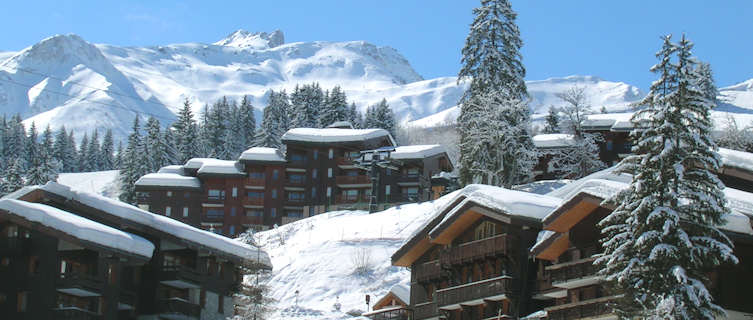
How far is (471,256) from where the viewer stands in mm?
41062

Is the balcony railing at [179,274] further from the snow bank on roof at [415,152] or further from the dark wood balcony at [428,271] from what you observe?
the snow bank on roof at [415,152]

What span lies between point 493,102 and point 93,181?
320 feet

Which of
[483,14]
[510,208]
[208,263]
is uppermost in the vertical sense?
[483,14]

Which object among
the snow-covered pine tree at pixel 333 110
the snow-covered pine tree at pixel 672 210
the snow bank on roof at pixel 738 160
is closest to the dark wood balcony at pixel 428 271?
the snow bank on roof at pixel 738 160

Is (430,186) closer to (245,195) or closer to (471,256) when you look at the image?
(245,195)

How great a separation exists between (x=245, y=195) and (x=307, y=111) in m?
29.8

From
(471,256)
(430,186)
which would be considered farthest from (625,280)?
(430,186)

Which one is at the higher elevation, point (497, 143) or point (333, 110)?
point (333, 110)

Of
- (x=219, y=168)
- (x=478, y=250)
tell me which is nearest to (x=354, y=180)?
(x=219, y=168)

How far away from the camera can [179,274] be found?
144ft

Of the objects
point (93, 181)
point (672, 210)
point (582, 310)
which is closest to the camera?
point (672, 210)

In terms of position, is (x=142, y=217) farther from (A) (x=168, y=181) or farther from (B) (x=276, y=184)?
(A) (x=168, y=181)

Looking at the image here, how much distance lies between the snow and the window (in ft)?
161

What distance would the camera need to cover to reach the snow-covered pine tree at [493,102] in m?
75.7
